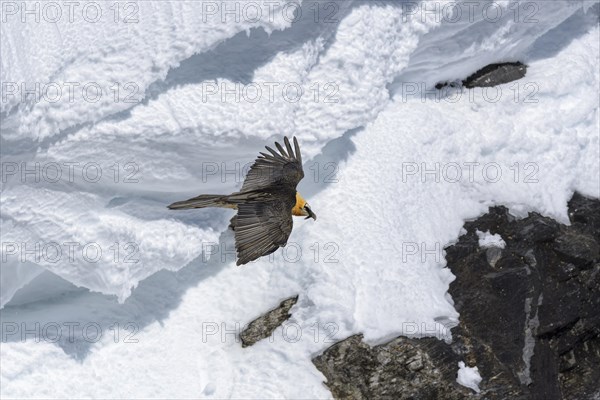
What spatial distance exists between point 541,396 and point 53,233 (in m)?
5.71

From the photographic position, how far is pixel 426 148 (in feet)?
40.3

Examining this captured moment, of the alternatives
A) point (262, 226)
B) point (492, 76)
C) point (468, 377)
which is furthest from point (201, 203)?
point (492, 76)

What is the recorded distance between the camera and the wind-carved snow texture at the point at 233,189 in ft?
33.3

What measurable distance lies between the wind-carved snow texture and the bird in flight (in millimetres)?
543

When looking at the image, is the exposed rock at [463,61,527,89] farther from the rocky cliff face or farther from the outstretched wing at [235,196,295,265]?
the outstretched wing at [235,196,295,265]

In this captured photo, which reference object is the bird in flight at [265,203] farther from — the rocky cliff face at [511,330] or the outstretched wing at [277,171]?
the rocky cliff face at [511,330]

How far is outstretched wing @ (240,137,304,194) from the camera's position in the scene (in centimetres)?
1014

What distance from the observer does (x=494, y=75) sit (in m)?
13.5

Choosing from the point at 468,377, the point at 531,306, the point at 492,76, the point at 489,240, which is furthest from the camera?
the point at 492,76

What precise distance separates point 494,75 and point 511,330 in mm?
3697

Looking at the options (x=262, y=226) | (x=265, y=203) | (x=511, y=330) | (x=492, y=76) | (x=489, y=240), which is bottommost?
(x=511, y=330)

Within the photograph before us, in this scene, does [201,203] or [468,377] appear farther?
[468,377]

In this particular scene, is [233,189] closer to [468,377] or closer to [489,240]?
[489,240]

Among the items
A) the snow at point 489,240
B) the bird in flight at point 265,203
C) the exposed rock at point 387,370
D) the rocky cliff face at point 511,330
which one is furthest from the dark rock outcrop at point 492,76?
the exposed rock at point 387,370
